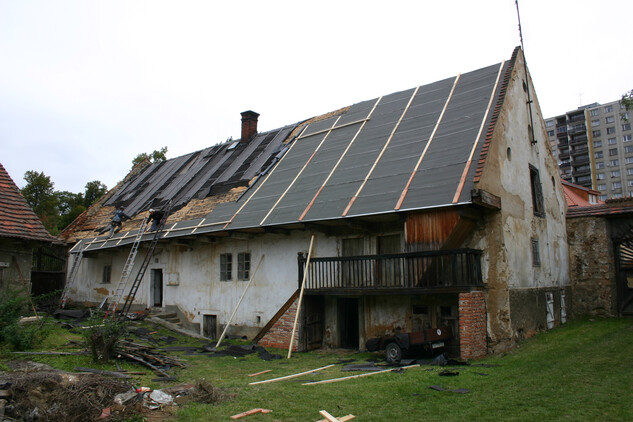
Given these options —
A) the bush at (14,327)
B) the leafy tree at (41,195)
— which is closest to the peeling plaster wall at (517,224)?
the bush at (14,327)

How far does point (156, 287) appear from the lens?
2103 centimetres

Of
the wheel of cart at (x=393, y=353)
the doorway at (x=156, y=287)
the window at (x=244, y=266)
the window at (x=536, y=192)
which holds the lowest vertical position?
the wheel of cart at (x=393, y=353)

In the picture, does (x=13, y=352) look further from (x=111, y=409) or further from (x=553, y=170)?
(x=553, y=170)

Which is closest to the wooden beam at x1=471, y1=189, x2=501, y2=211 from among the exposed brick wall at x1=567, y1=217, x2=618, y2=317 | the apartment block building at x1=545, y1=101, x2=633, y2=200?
the exposed brick wall at x1=567, y1=217, x2=618, y2=317

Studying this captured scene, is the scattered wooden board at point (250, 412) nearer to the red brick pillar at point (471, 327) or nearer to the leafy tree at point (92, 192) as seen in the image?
the red brick pillar at point (471, 327)

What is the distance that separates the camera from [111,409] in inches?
265

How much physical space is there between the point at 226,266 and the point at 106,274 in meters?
8.61

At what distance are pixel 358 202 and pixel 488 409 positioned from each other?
25.3 ft

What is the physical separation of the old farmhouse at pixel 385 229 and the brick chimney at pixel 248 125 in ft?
9.02

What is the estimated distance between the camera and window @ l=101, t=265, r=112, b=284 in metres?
23.0

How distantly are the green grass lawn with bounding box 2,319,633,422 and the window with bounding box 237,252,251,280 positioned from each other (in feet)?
16.8

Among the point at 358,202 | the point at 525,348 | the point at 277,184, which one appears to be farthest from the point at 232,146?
the point at 525,348

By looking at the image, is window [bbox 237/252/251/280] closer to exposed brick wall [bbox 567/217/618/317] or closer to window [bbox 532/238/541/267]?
window [bbox 532/238/541/267]

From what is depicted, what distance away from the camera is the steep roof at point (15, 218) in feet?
48.7
